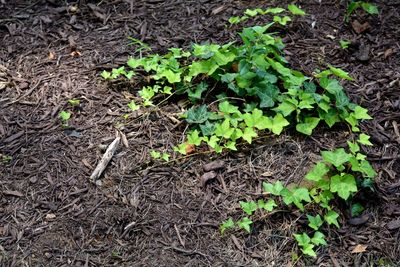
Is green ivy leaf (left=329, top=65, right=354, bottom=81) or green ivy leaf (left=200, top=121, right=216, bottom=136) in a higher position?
green ivy leaf (left=329, top=65, right=354, bottom=81)

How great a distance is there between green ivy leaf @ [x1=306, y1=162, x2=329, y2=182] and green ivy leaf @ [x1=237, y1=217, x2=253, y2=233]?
43 centimetres

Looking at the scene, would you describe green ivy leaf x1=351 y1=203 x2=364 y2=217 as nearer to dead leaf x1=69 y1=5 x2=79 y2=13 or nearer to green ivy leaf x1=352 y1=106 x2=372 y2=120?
green ivy leaf x1=352 y1=106 x2=372 y2=120

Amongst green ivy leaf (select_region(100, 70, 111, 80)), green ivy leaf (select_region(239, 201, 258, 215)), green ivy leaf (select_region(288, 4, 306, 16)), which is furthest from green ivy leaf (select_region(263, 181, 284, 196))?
green ivy leaf (select_region(288, 4, 306, 16))

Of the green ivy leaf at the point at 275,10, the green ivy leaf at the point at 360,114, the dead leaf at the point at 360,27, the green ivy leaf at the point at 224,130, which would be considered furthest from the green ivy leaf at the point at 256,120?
the dead leaf at the point at 360,27

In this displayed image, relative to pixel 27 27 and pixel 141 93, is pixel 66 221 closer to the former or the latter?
pixel 141 93

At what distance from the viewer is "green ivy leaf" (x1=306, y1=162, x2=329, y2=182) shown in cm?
297

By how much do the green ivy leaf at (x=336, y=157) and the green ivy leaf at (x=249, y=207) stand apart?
1.64 feet

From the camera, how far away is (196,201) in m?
3.03

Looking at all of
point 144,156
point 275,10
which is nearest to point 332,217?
point 144,156

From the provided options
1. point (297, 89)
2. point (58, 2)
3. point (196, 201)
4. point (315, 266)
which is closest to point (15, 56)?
point (58, 2)

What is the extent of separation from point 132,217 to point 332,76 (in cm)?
177

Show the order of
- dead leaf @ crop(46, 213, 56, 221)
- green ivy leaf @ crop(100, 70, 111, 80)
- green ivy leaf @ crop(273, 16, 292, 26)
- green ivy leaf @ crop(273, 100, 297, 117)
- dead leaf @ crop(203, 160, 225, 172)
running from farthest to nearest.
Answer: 1. green ivy leaf @ crop(273, 16, 292, 26)
2. green ivy leaf @ crop(100, 70, 111, 80)
3. green ivy leaf @ crop(273, 100, 297, 117)
4. dead leaf @ crop(203, 160, 225, 172)
5. dead leaf @ crop(46, 213, 56, 221)

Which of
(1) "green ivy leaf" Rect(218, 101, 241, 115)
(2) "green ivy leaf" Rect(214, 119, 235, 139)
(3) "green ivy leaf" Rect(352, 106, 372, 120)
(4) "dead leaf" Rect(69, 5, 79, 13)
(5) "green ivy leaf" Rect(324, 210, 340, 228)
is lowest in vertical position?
(5) "green ivy leaf" Rect(324, 210, 340, 228)

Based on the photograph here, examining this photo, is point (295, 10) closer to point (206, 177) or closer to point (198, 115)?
point (198, 115)
